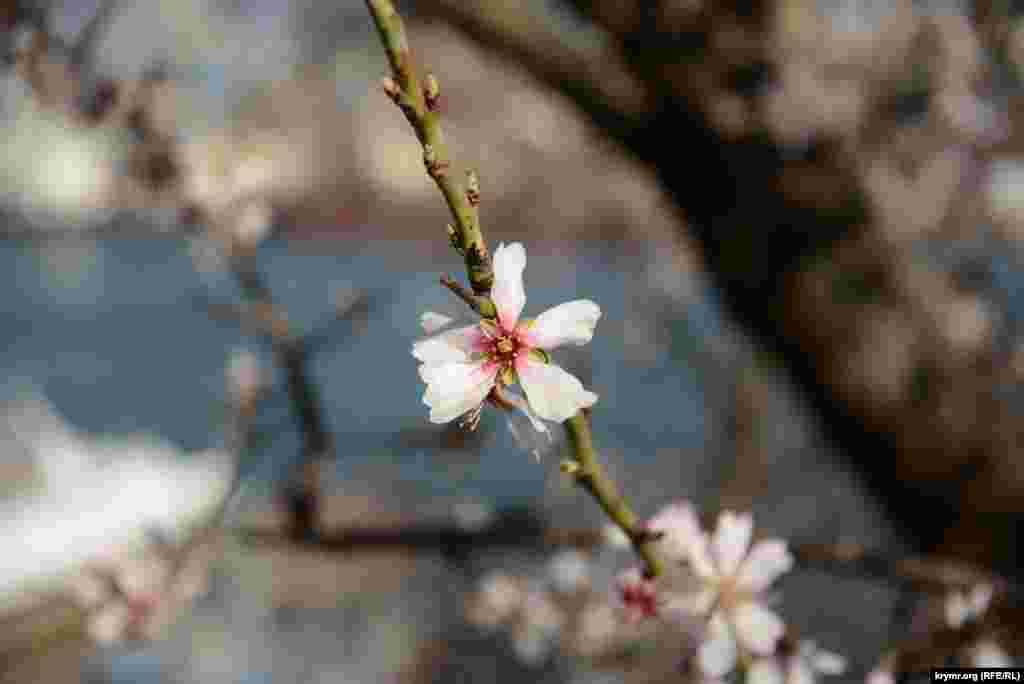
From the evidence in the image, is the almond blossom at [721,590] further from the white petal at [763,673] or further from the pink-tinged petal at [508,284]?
the pink-tinged petal at [508,284]

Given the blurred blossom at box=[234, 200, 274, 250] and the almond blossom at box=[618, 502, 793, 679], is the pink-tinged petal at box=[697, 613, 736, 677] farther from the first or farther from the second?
Answer: the blurred blossom at box=[234, 200, 274, 250]

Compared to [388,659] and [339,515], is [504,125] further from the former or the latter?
[339,515]

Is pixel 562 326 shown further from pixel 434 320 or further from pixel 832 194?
pixel 832 194

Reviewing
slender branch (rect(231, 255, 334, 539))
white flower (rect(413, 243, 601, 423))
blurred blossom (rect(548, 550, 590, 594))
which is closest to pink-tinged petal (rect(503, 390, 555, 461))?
white flower (rect(413, 243, 601, 423))

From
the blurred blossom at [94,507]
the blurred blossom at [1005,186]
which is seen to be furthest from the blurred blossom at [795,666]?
the blurred blossom at [1005,186]

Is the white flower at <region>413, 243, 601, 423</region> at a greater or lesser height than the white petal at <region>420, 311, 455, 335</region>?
lesser

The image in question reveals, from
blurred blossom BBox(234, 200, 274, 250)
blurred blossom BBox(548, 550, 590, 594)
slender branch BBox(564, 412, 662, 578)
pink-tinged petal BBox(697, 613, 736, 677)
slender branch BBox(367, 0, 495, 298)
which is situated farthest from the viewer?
blurred blossom BBox(548, 550, 590, 594)

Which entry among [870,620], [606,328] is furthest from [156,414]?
[870,620]
